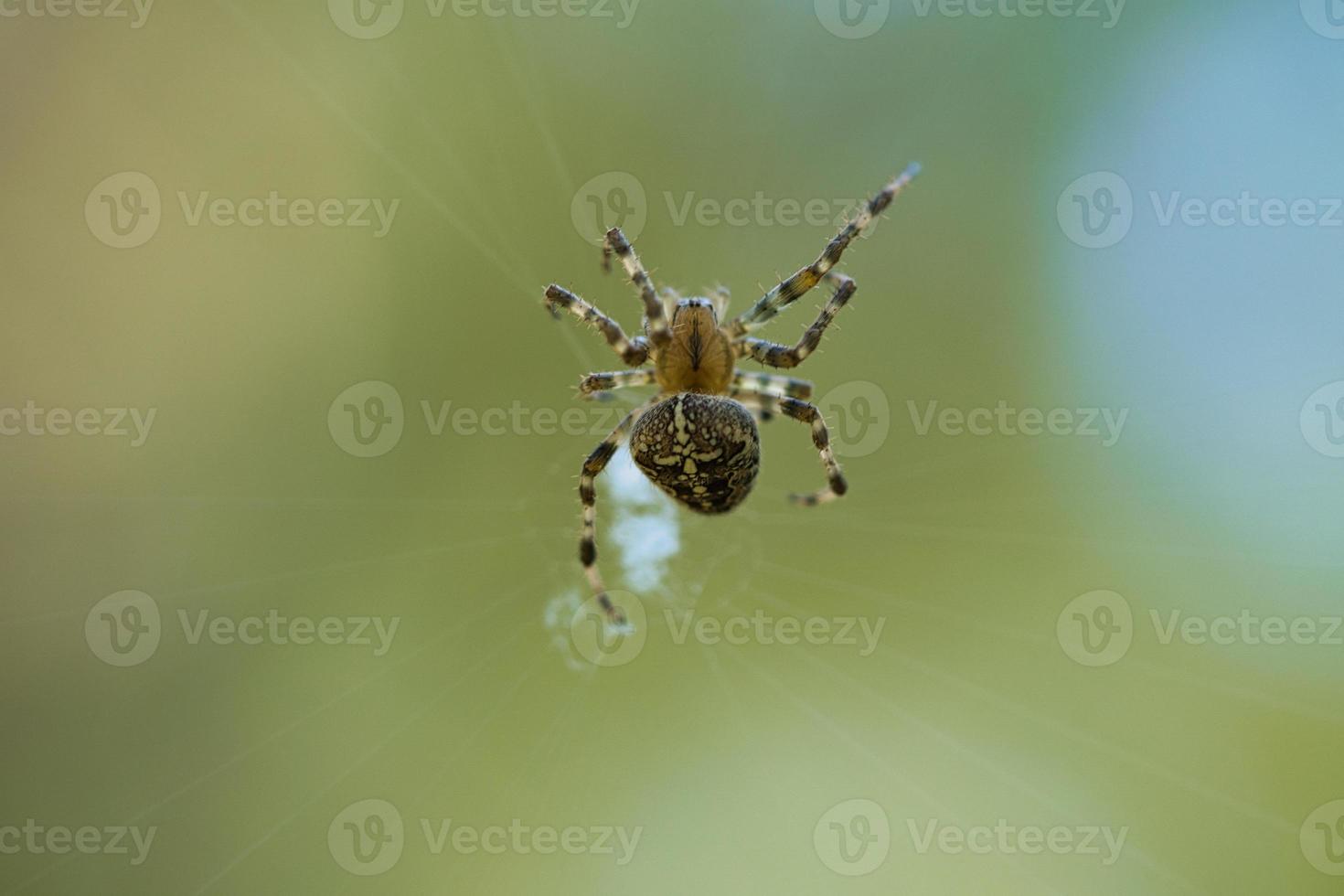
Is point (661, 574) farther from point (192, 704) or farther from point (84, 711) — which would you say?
point (84, 711)

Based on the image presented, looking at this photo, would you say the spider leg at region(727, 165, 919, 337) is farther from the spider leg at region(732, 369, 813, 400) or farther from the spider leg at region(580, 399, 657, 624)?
the spider leg at region(580, 399, 657, 624)

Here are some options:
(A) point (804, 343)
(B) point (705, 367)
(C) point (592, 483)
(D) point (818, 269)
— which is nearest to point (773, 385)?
(A) point (804, 343)

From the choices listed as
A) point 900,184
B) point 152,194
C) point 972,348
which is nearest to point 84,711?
point 152,194

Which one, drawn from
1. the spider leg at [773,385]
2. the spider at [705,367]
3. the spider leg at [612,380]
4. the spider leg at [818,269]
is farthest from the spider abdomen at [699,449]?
the spider leg at [818,269]

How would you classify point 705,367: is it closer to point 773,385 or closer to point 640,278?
point 773,385

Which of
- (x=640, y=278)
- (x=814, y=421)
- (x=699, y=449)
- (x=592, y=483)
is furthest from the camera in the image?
(x=592, y=483)

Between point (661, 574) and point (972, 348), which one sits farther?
point (972, 348)

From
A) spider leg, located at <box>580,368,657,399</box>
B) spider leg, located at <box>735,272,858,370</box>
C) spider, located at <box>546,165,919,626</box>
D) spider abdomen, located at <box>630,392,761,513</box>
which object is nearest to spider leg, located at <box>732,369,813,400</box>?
spider, located at <box>546,165,919,626</box>
